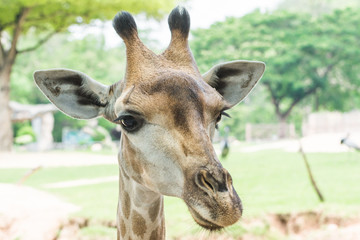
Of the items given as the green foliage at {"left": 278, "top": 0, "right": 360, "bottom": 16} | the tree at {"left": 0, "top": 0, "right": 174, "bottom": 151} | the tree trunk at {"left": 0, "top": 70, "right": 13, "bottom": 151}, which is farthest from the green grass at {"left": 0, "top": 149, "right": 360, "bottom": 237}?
the green foliage at {"left": 278, "top": 0, "right": 360, "bottom": 16}

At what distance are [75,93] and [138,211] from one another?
2.28 ft

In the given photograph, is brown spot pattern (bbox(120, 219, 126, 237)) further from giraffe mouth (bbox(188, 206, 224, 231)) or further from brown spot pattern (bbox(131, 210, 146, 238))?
giraffe mouth (bbox(188, 206, 224, 231))

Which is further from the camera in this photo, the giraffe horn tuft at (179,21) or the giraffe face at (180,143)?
the giraffe horn tuft at (179,21)

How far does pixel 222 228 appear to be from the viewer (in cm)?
147

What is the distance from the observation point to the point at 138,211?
78.7 inches

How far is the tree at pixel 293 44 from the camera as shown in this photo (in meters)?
22.6

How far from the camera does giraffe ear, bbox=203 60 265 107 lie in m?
2.12

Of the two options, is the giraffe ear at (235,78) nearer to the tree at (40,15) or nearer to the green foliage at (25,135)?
the tree at (40,15)

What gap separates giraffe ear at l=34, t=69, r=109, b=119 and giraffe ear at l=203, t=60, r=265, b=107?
0.60 metres

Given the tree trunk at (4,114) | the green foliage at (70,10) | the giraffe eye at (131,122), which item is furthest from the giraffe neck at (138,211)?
the tree trunk at (4,114)

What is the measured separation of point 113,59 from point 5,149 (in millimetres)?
13203

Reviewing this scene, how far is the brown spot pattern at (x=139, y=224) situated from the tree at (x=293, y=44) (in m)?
19.6

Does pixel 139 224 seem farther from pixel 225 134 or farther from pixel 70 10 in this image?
pixel 70 10

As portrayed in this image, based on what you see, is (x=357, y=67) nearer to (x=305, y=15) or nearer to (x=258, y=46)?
(x=305, y=15)
